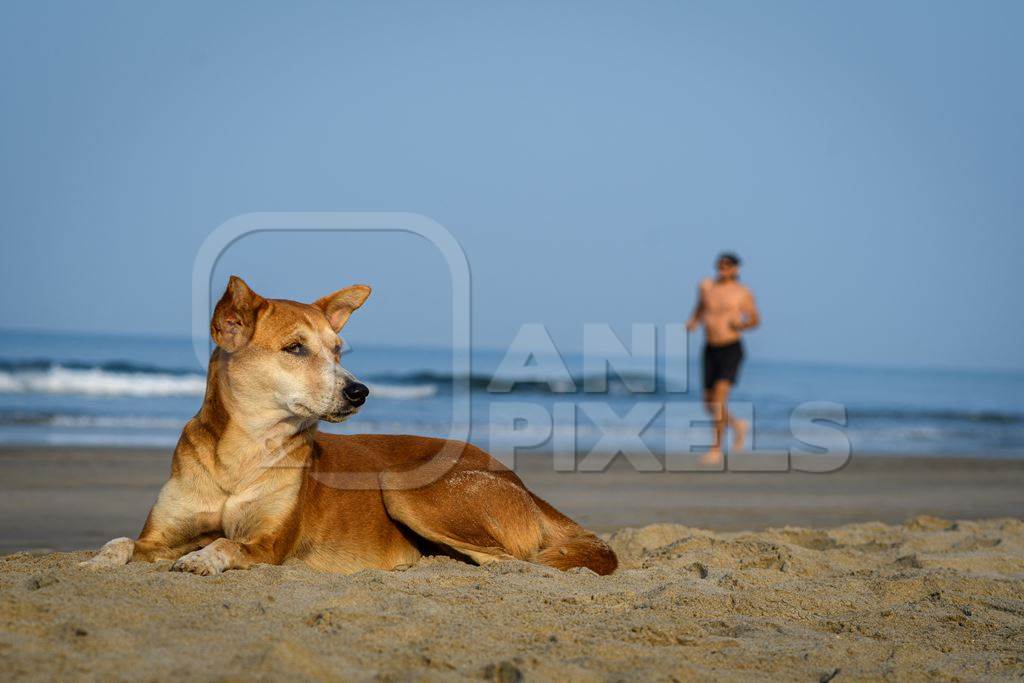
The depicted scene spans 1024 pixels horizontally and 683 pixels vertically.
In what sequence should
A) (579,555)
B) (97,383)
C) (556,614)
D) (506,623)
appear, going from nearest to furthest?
1. (506,623)
2. (556,614)
3. (579,555)
4. (97,383)

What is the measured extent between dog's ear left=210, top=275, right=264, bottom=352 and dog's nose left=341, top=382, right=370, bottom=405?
516mm

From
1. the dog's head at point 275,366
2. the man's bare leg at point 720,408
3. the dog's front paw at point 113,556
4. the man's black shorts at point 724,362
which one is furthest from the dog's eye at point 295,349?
the man's black shorts at point 724,362

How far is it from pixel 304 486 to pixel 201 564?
2.43ft

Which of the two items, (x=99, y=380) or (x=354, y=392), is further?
(x=99, y=380)

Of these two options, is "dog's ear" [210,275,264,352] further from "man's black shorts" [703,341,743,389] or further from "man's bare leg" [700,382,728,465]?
"man's black shorts" [703,341,743,389]

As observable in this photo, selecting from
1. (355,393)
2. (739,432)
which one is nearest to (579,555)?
(355,393)

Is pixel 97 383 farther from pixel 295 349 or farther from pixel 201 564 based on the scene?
pixel 201 564

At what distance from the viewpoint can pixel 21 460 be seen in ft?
31.6

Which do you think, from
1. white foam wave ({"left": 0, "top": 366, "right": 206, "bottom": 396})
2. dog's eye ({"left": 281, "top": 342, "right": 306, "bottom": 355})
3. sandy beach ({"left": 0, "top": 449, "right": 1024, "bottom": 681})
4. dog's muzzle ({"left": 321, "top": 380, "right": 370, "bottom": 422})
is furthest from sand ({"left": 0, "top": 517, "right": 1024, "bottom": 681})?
white foam wave ({"left": 0, "top": 366, "right": 206, "bottom": 396})

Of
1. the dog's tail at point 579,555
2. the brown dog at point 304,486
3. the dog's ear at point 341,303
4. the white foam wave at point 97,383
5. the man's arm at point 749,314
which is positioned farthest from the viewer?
the white foam wave at point 97,383

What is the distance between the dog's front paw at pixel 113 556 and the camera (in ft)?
14.0

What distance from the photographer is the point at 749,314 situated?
40.5 feet

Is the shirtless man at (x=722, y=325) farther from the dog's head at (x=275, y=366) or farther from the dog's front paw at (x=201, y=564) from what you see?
the dog's front paw at (x=201, y=564)

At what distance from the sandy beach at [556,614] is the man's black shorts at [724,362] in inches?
219
